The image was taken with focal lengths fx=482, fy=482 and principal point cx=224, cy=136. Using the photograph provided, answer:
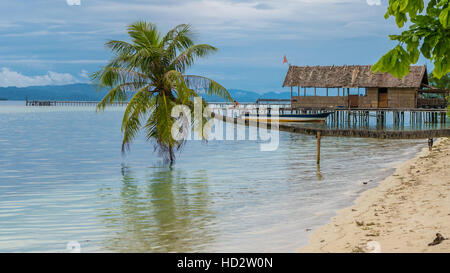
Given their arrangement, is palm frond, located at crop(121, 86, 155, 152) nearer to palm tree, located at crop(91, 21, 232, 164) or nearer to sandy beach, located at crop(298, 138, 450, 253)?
palm tree, located at crop(91, 21, 232, 164)

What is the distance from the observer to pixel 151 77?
1700cm

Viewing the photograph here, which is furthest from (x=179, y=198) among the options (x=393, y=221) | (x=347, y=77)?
(x=347, y=77)

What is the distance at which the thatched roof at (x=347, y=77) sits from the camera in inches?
1522

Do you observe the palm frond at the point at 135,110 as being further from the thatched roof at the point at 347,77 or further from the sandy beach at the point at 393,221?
the thatched roof at the point at 347,77

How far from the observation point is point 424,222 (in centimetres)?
741

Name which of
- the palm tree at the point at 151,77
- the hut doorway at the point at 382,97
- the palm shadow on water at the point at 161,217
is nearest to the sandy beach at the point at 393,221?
the palm shadow on water at the point at 161,217

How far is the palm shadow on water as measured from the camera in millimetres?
7973

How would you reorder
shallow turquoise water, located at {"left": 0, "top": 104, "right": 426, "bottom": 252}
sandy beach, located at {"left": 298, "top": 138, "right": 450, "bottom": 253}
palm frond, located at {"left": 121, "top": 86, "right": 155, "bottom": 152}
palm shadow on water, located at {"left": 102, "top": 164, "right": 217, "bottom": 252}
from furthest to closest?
palm frond, located at {"left": 121, "top": 86, "right": 155, "bottom": 152} → shallow turquoise water, located at {"left": 0, "top": 104, "right": 426, "bottom": 252} → palm shadow on water, located at {"left": 102, "top": 164, "right": 217, "bottom": 252} → sandy beach, located at {"left": 298, "top": 138, "right": 450, "bottom": 253}

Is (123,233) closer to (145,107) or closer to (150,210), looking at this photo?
(150,210)

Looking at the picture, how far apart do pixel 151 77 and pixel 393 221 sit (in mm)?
11115

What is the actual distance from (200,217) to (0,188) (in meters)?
8.03

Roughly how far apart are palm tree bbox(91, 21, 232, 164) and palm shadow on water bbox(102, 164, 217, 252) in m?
2.05

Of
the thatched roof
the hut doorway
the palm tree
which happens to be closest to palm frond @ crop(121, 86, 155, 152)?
the palm tree
